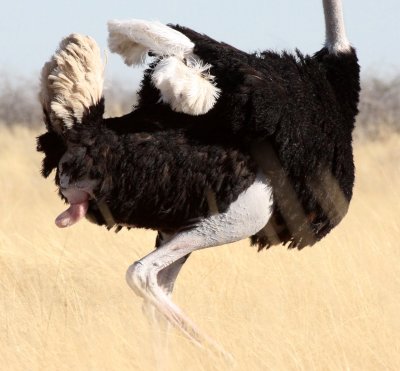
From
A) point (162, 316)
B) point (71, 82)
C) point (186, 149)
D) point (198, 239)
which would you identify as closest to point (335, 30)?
point (186, 149)

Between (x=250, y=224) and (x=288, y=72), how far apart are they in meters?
0.72

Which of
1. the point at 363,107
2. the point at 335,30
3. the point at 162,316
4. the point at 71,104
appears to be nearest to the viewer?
the point at 71,104

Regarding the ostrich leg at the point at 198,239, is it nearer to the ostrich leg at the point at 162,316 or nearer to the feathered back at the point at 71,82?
the ostrich leg at the point at 162,316

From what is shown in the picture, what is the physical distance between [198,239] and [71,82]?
2.65 ft

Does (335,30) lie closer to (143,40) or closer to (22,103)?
(143,40)

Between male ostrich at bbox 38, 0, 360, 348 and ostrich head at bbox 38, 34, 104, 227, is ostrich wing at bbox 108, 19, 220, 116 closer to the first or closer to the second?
male ostrich at bbox 38, 0, 360, 348

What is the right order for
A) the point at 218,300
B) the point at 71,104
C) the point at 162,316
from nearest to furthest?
1. the point at 71,104
2. the point at 162,316
3. the point at 218,300

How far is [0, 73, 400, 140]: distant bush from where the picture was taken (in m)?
20.1

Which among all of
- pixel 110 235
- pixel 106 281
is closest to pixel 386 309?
pixel 106 281

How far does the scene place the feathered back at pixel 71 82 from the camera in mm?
5242

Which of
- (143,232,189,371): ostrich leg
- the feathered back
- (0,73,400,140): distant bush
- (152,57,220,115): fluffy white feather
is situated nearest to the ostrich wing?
(152,57,220,115): fluffy white feather

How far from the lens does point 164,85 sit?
17.2 ft

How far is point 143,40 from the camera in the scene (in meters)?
5.41

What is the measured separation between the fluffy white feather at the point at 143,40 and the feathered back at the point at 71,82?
0.59 ft
